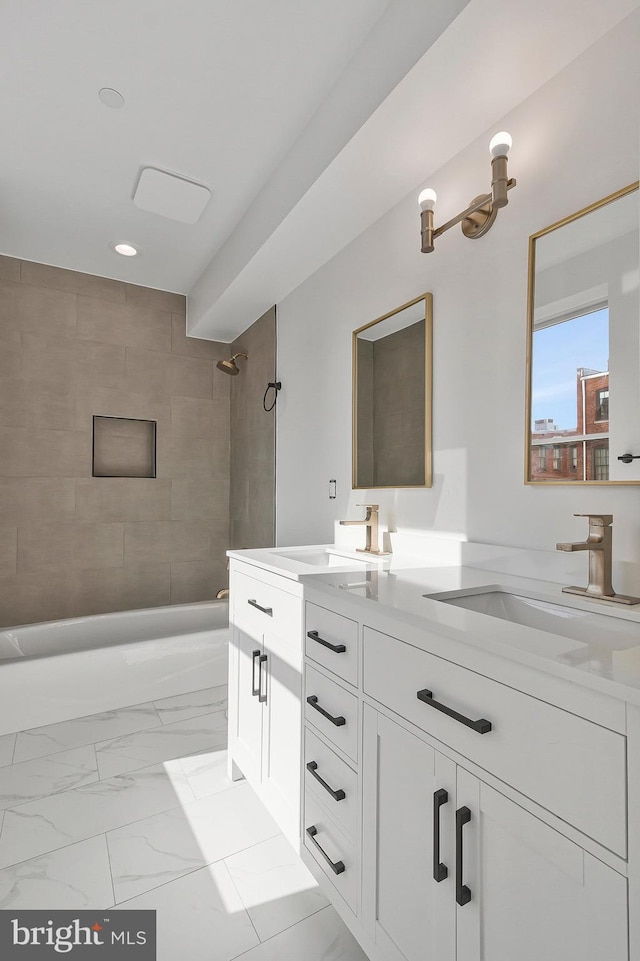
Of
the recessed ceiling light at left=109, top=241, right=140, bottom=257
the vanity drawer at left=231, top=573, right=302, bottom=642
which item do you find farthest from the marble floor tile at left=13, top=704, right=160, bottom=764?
the recessed ceiling light at left=109, top=241, right=140, bottom=257

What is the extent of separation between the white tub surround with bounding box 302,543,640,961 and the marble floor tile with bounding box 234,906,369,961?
5.6 inches

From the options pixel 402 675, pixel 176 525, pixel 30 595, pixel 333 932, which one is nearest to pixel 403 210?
pixel 402 675

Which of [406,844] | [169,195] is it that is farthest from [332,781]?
[169,195]

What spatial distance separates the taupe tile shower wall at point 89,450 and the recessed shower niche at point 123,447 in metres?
0.05

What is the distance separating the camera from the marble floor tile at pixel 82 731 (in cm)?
210

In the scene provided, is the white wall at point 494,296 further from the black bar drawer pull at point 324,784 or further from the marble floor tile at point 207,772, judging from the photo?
the marble floor tile at point 207,772

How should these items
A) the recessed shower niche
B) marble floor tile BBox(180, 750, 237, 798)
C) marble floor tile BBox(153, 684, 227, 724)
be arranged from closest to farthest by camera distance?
marble floor tile BBox(180, 750, 237, 798) < marble floor tile BBox(153, 684, 227, 724) < the recessed shower niche

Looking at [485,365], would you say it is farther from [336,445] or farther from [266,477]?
[266,477]

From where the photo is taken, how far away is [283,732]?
1443 millimetres

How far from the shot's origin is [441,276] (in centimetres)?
167

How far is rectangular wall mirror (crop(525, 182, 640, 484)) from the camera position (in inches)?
43.8

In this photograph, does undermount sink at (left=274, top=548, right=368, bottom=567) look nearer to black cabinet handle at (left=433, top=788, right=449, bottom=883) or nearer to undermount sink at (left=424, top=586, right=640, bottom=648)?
undermount sink at (left=424, top=586, right=640, bottom=648)

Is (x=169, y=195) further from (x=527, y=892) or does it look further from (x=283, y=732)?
(x=527, y=892)

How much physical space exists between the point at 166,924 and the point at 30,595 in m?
2.28
